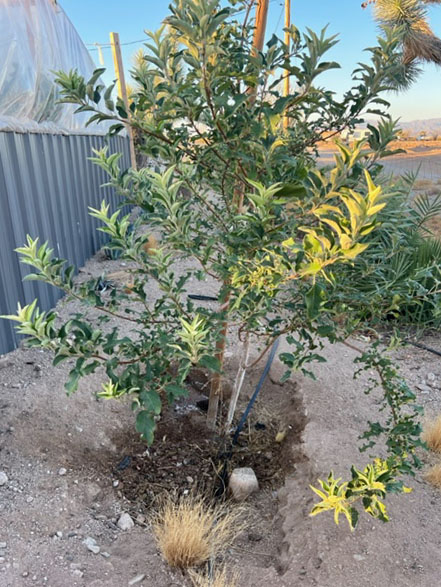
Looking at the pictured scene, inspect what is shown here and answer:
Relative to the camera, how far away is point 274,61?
157 cm

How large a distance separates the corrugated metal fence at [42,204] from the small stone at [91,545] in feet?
6.21

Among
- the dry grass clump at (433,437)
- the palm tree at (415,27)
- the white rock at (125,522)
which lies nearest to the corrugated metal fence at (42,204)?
the white rock at (125,522)

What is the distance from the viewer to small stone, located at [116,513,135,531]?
7.00 feet

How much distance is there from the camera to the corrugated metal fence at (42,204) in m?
3.52

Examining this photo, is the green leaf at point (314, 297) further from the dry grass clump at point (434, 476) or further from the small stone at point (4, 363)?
the small stone at point (4, 363)

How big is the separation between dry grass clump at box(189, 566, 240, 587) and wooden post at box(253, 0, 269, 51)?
6.73 feet

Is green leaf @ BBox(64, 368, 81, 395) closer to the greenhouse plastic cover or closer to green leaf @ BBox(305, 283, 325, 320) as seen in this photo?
green leaf @ BBox(305, 283, 325, 320)

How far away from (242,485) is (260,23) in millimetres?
2222

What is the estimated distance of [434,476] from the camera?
2.34 metres

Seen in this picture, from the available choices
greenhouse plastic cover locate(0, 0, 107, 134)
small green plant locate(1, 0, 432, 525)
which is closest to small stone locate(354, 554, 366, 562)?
small green plant locate(1, 0, 432, 525)

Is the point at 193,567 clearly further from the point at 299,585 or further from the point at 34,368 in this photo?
the point at 34,368

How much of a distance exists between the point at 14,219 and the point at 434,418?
352 centimetres

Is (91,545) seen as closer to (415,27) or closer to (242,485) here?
(242,485)

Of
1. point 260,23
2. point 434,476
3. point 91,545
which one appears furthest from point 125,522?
point 260,23
